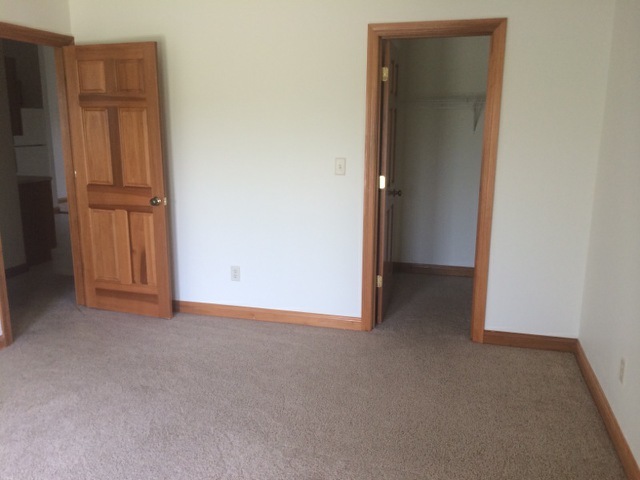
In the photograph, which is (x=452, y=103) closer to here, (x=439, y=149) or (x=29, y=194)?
(x=439, y=149)

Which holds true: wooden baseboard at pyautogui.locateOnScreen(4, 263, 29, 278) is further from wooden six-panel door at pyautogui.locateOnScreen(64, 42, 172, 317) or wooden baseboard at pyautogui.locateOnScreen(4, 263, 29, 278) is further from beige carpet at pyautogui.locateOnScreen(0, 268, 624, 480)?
wooden six-panel door at pyautogui.locateOnScreen(64, 42, 172, 317)

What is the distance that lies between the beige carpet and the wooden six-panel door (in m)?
0.29

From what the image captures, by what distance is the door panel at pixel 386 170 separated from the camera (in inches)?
141

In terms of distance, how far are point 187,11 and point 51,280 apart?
9.28 ft

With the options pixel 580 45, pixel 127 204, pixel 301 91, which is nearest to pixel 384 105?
pixel 301 91

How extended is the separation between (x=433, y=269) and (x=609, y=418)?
2857 millimetres

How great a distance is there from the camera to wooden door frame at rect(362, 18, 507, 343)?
128 inches

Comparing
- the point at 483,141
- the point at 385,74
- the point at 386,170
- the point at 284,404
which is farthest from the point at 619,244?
the point at 284,404

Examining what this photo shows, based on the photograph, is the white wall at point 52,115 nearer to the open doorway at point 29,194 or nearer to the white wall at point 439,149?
the open doorway at point 29,194

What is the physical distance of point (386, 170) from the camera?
12.2 ft

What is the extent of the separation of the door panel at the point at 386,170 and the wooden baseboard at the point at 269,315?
0.27 m

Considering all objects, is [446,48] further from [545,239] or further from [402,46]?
[545,239]

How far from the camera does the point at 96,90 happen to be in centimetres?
386

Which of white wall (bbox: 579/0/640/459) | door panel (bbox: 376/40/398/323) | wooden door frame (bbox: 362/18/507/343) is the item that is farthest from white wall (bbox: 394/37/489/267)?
white wall (bbox: 579/0/640/459)
